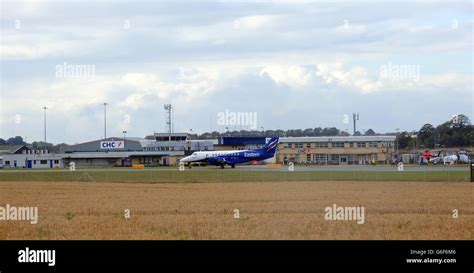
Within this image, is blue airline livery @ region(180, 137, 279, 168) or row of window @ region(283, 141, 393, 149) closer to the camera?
blue airline livery @ region(180, 137, 279, 168)

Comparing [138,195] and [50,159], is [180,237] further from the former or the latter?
[50,159]

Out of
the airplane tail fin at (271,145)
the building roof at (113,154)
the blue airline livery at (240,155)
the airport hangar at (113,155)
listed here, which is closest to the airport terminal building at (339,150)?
the airport hangar at (113,155)

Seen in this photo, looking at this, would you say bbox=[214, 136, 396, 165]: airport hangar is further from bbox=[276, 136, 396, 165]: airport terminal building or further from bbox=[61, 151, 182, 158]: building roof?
bbox=[61, 151, 182, 158]: building roof

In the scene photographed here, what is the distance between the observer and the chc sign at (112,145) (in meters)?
148

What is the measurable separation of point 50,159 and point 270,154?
50.3 meters

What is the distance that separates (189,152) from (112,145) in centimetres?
1849

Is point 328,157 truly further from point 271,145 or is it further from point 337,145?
point 271,145

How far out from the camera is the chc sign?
148 meters

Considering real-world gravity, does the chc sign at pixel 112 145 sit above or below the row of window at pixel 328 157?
above

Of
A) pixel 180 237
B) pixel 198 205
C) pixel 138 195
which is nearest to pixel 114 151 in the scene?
pixel 138 195

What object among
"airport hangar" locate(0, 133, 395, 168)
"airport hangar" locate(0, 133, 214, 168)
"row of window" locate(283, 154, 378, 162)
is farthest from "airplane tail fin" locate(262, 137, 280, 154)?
"row of window" locate(283, 154, 378, 162)

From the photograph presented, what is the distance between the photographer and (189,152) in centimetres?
13950
